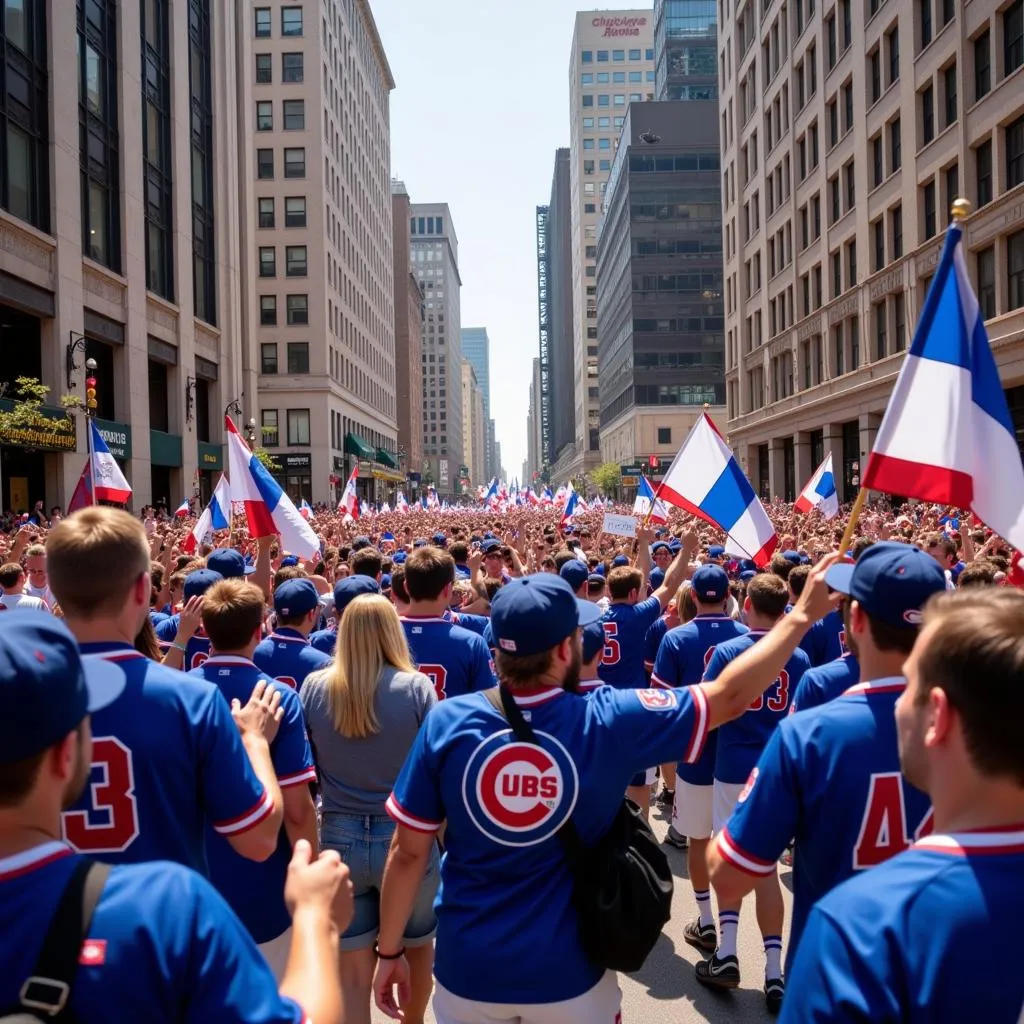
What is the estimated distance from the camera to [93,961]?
1584 millimetres

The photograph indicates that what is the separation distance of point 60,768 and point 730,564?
39.2 ft

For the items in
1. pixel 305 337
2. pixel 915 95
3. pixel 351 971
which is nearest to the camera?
pixel 351 971

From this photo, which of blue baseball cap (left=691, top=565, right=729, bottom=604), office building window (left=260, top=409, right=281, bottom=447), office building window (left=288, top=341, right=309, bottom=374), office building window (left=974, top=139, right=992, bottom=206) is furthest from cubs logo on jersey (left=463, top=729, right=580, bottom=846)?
office building window (left=288, top=341, right=309, bottom=374)

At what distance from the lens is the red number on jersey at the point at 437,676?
5344 millimetres

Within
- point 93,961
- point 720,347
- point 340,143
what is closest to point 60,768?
point 93,961

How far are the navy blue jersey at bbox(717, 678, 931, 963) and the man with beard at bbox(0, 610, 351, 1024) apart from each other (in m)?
1.51

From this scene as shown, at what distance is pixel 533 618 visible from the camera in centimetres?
301

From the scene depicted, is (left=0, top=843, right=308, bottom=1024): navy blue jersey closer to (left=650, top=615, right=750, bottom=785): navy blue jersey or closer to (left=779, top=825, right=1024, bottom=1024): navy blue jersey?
(left=779, top=825, right=1024, bottom=1024): navy blue jersey

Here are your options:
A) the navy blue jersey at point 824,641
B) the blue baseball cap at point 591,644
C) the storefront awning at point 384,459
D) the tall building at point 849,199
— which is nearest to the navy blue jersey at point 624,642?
the navy blue jersey at point 824,641

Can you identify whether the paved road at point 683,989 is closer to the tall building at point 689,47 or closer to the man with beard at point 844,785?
the man with beard at point 844,785

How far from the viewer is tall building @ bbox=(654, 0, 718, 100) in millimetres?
102812

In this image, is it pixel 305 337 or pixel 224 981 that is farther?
pixel 305 337

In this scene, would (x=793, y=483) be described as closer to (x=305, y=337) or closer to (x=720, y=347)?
(x=305, y=337)

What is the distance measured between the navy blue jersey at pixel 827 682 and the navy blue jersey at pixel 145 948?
2838mm
